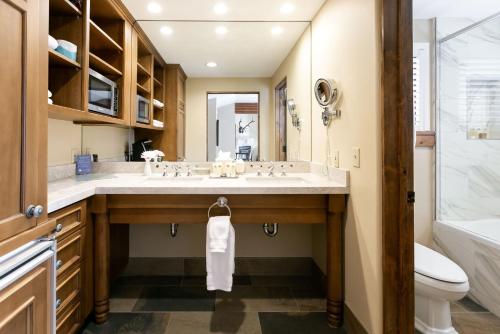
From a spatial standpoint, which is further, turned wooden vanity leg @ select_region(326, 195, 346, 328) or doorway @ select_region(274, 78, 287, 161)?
doorway @ select_region(274, 78, 287, 161)

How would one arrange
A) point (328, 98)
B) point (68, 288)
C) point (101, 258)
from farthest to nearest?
point (328, 98), point (101, 258), point (68, 288)

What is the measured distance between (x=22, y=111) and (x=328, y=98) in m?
1.58

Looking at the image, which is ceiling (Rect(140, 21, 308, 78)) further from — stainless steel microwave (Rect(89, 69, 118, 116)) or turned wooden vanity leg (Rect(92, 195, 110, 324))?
turned wooden vanity leg (Rect(92, 195, 110, 324))

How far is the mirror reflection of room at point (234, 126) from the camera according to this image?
2543mm

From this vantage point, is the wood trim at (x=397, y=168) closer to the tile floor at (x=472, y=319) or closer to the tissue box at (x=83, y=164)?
the tile floor at (x=472, y=319)

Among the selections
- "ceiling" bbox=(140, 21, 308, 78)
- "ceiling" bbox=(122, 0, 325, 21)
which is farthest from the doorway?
"ceiling" bbox=(122, 0, 325, 21)

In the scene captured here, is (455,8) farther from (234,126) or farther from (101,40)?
(101,40)

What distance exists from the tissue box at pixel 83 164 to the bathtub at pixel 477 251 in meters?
2.89

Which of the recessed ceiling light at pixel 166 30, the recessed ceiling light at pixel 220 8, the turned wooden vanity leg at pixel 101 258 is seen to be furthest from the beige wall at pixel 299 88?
the turned wooden vanity leg at pixel 101 258

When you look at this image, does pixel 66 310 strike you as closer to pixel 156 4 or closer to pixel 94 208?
pixel 94 208

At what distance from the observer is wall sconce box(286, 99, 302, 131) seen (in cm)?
254

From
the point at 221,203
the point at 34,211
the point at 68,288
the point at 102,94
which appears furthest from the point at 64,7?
the point at 68,288

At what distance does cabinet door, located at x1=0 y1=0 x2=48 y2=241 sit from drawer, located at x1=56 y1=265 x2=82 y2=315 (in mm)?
559

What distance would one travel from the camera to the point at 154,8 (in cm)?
221
